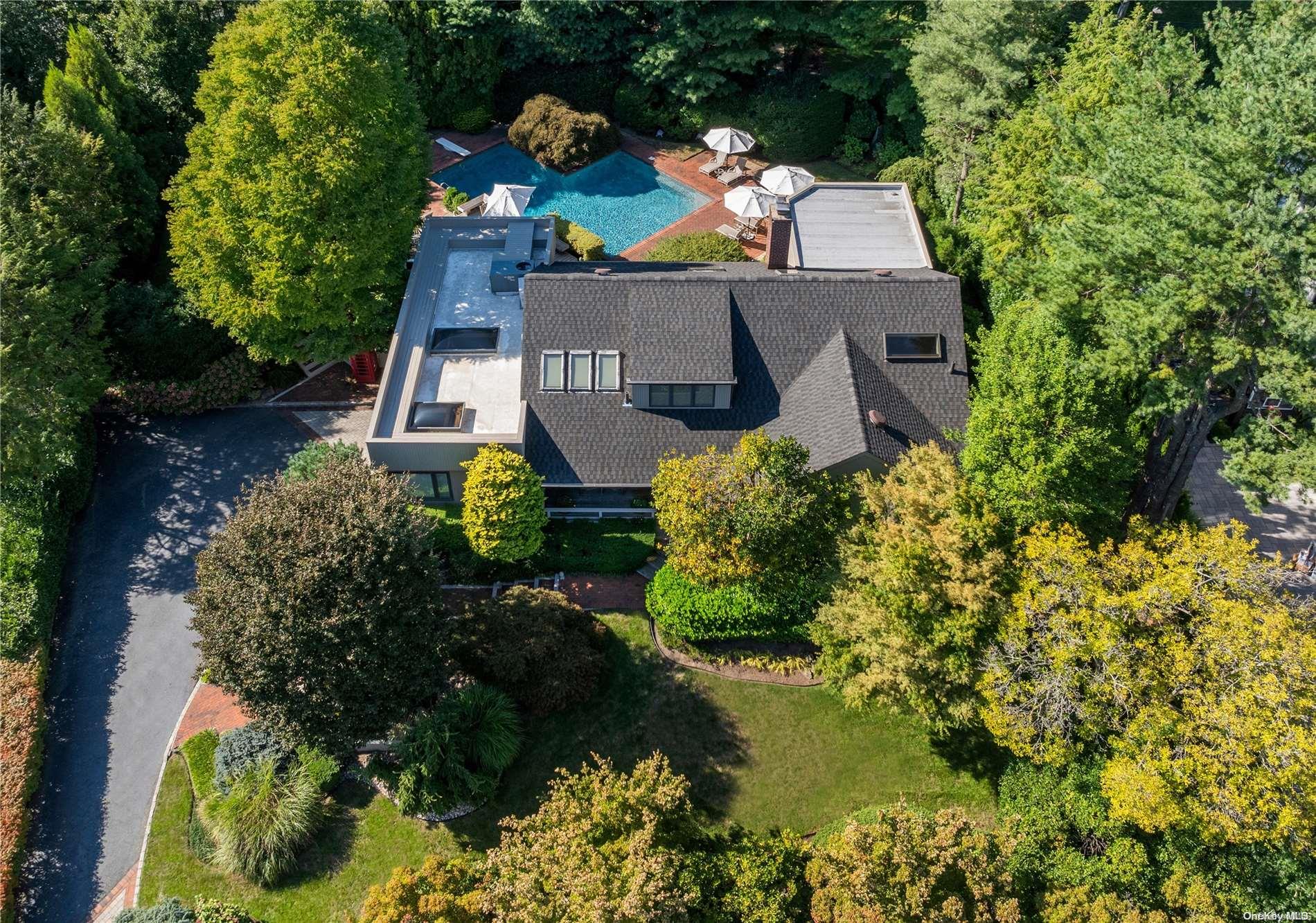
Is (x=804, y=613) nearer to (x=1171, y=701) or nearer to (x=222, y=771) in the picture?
(x=1171, y=701)

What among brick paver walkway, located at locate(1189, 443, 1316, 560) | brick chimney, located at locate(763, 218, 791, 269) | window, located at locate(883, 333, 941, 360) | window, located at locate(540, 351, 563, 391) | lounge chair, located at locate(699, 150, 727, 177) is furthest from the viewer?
lounge chair, located at locate(699, 150, 727, 177)

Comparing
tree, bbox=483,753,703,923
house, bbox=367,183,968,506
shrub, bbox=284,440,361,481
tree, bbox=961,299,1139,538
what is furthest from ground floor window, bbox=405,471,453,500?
tree, bbox=961,299,1139,538

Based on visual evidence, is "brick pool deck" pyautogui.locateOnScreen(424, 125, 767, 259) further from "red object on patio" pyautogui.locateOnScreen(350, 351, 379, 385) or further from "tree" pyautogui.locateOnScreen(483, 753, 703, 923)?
"tree" pyautogui.locateOnScreen(483, 753, 703, 923)

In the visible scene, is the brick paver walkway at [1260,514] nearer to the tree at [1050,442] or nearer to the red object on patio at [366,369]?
the tree at [1050,442]

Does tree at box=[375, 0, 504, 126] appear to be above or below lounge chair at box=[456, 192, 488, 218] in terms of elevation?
above

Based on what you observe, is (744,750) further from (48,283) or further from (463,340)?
(48,283)

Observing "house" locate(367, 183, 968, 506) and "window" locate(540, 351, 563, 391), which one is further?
"window" locate(540, 351, 563, 391)

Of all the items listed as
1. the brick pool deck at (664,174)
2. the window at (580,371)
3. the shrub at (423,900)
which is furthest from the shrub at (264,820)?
the brick pool deck at (664,174)
